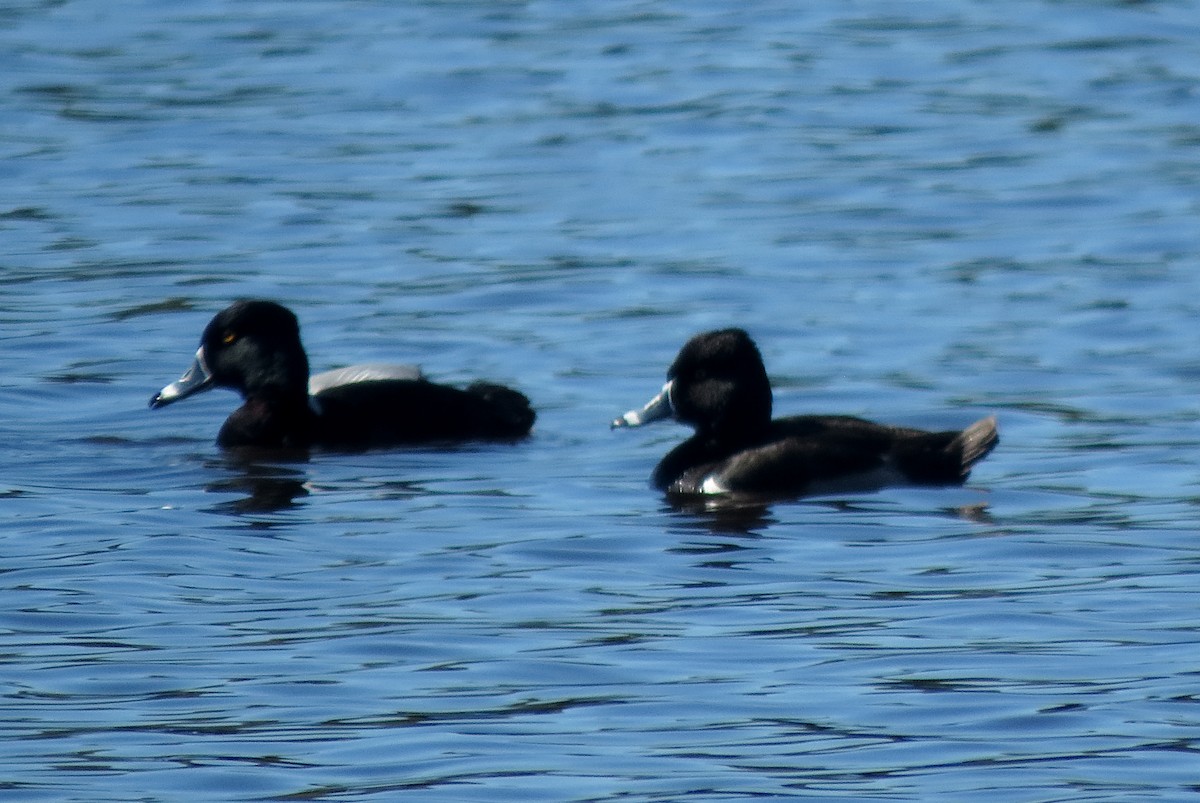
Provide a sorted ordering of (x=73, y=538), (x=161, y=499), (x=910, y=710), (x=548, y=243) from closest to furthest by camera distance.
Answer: (x=910, y=710) < (x=73, y=538) < (x=161, y=499) < (x=548, y=243)

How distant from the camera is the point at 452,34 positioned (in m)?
25.9

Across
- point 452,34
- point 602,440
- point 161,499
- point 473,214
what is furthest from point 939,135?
point 161,499

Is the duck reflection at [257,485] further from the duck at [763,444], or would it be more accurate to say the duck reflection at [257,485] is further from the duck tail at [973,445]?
the duck tail at [973,445]

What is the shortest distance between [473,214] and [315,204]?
126 cm

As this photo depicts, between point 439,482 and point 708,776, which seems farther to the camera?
point 439,482

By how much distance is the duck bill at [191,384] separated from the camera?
40.8ft

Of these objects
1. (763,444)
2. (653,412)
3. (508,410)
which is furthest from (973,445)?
(508,410)

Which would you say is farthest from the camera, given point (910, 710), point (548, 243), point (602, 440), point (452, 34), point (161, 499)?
point (452, 34)

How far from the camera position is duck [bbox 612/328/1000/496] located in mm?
10602

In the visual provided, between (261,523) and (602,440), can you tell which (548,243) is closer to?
(602,440)

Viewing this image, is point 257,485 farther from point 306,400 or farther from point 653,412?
point 653,412

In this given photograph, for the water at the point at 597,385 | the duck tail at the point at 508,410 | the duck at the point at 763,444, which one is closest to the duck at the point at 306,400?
the duck tail at the point at 508,410

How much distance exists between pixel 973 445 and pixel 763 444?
33.6 inches

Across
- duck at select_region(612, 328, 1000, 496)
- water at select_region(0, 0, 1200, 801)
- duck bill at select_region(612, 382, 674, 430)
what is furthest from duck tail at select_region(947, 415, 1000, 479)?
duck bill at select_region(612, 382, 674, 430)
